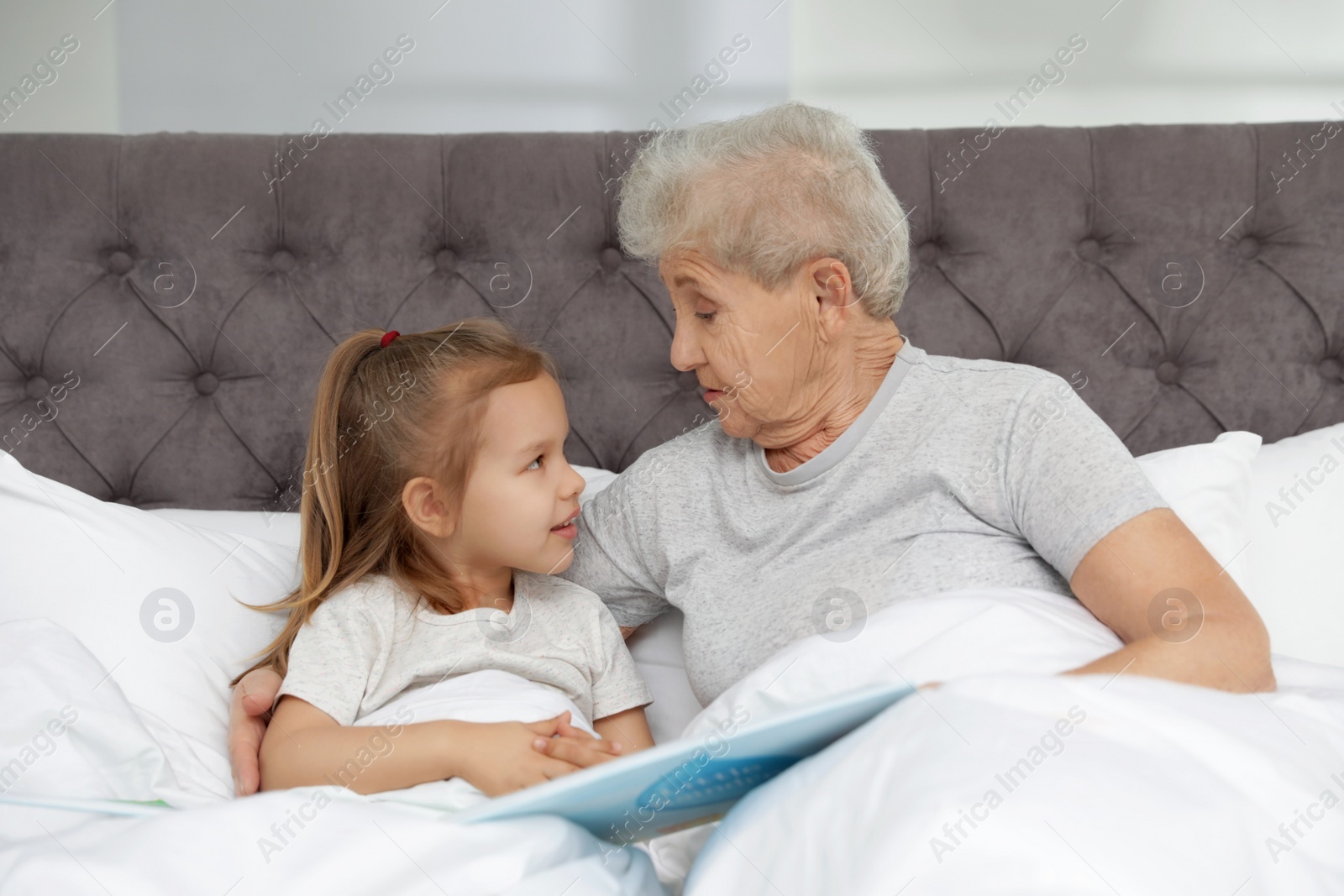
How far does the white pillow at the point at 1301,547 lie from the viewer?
1.31 metres

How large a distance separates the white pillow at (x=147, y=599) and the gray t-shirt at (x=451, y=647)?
114 mm

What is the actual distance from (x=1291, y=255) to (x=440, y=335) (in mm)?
1292

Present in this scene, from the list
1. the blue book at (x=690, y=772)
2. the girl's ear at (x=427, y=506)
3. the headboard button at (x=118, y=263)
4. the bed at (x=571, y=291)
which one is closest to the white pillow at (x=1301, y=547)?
the bed at (x=571, y=291)

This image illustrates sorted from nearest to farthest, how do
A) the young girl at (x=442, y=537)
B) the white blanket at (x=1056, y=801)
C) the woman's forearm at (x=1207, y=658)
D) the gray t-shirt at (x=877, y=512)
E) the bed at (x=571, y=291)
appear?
1. the white blanket at (x=1056, y=801)
2. the woman's forearm at (x=1207, y=658)
3. the gray t-shirt at (x=877, y=512)
4. the young girl at (x=442, y=537)
5. the bed at (x=571, y=291)

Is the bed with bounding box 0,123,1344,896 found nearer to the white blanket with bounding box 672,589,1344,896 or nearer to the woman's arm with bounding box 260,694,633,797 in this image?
the woman's arm with bounding box 260,694,633,797

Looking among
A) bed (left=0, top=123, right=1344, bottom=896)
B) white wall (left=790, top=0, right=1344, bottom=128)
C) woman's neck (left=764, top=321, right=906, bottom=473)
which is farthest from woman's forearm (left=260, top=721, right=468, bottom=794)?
white wall (left=790, top=0, right=1344, bottom=128)

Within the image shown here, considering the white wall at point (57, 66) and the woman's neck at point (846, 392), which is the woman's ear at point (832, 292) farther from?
the white wall at point (57, 66)

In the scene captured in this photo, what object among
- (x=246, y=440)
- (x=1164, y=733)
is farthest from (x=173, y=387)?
(x=1164, y=733)

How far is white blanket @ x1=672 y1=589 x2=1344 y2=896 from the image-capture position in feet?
2.17

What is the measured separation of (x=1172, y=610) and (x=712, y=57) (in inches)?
56.7

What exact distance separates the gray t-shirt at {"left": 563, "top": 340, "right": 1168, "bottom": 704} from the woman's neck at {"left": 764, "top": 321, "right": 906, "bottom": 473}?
21 mm

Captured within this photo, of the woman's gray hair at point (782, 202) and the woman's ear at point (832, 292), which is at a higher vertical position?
the woman's gray hair at point (782, 202)

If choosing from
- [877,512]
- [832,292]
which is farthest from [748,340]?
[877,512]

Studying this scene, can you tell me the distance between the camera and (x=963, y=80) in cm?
202
